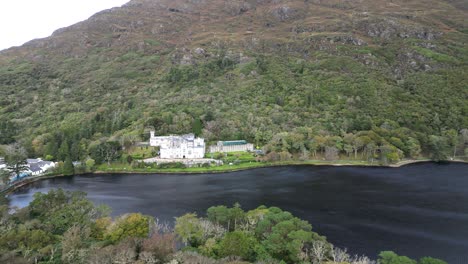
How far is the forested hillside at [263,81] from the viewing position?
7206 centimetres

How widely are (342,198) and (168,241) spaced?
27.9 metres

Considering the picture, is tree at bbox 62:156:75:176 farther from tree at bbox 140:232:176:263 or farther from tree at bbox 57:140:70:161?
tree at bbox 140:232:176:263

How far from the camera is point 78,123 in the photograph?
269ft

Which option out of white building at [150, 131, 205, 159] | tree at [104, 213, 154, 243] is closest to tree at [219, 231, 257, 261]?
tree at [104, 213, 154, 243]

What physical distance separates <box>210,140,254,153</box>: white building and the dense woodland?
3903 centimetres

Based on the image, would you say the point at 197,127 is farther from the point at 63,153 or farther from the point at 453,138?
the point at 453,138

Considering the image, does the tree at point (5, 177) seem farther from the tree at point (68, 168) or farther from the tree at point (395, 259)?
the tree at point (395, 259)

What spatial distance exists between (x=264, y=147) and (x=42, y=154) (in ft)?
156

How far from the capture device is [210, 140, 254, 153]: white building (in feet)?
228

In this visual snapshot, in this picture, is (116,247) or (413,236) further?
(413,236)

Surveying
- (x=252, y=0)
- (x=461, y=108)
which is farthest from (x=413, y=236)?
(x=252, y=0)

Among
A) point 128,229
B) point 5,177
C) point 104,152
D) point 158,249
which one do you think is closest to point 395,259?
point 158,249

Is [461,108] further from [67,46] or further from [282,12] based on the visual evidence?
[67,46]

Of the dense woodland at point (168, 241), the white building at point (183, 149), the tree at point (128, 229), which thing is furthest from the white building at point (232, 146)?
the tree at point (128, 229)
